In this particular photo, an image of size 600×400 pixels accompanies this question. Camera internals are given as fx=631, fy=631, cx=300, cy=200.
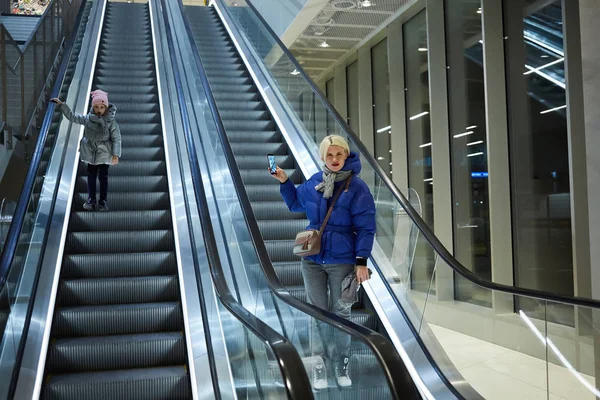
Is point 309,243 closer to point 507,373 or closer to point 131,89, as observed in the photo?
point 507,373

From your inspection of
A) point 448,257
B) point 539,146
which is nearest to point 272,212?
point 448,257

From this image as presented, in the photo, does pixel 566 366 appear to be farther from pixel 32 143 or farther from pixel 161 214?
pixel 32 143

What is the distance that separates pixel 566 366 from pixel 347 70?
36.9 ft

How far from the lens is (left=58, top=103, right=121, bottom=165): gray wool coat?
22.8 ft

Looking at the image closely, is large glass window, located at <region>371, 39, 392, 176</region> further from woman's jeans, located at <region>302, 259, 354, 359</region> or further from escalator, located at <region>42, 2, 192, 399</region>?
woman's jeans, located at <region>302, 259, 354, 359</region>

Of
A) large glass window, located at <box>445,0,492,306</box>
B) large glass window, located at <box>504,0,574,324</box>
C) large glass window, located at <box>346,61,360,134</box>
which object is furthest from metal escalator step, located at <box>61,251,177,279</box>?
large glass window, located at <box>346,61,360,134</box>

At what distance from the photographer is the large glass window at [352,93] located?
539 inches

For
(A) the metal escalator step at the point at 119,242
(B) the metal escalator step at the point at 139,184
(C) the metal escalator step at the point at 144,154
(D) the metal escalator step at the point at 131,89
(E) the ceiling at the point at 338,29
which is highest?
(E) the ceiling at the point at 338,29

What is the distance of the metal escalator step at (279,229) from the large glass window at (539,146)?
295 cm

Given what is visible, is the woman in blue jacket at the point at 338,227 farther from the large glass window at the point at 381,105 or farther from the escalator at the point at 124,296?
the large glass window at the point at 381,105

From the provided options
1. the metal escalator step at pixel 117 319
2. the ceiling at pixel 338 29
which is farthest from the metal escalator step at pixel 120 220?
the ceiling at pixel 338 29

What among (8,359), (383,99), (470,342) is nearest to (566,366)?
(470,342)

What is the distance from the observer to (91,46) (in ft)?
38.1

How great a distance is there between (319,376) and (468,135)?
6.91m
